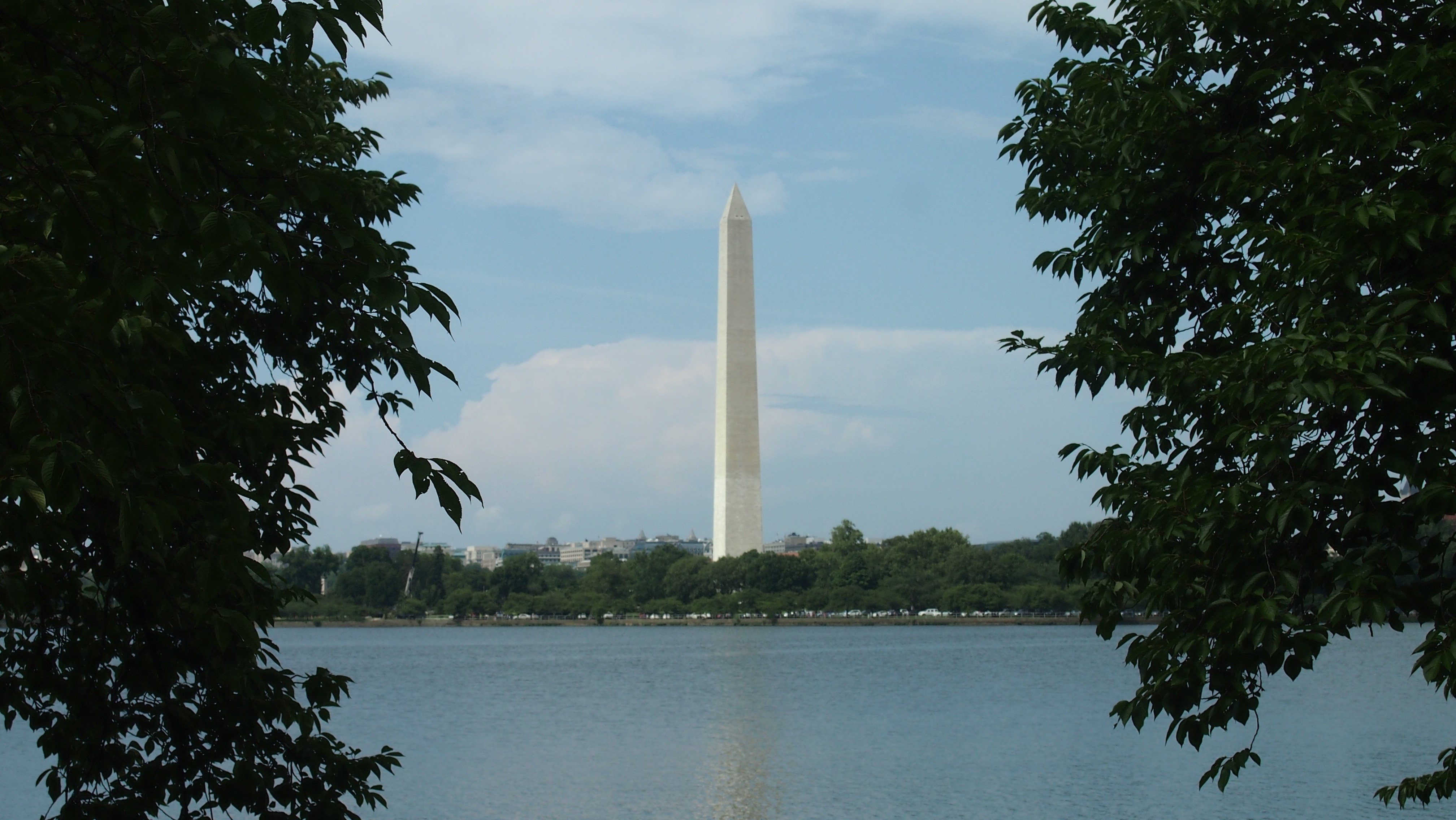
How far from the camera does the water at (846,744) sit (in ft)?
75.8

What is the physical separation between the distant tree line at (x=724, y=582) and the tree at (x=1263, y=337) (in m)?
82.4

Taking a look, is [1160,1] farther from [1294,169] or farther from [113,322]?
[113,322]

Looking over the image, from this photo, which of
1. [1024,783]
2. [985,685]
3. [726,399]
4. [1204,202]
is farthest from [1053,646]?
[1204,202]

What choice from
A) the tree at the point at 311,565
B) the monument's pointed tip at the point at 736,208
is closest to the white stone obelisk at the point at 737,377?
the monument's pointed tip at the point at 736,208

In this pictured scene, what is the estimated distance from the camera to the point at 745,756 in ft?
98.7

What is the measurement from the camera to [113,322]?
155 inches

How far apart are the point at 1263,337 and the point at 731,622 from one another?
343 feet

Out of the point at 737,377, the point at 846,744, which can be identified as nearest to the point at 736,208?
the point at 737,377

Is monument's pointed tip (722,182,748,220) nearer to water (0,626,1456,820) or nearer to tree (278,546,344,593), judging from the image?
water (0,626,1456,820)

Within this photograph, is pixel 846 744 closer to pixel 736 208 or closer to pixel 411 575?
pixel 736 208

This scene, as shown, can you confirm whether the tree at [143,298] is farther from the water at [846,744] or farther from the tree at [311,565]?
the tree at [311,565]

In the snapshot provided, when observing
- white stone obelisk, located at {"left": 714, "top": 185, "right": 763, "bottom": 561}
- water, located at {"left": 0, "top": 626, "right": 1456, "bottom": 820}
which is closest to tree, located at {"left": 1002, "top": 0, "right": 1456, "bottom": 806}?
water, located at {"left": 0, "top": 626, "right": 1456, "bottom": 820}

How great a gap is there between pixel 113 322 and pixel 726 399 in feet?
227

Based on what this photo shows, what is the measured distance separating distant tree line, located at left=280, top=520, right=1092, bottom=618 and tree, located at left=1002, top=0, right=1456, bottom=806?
82431 millimetres
